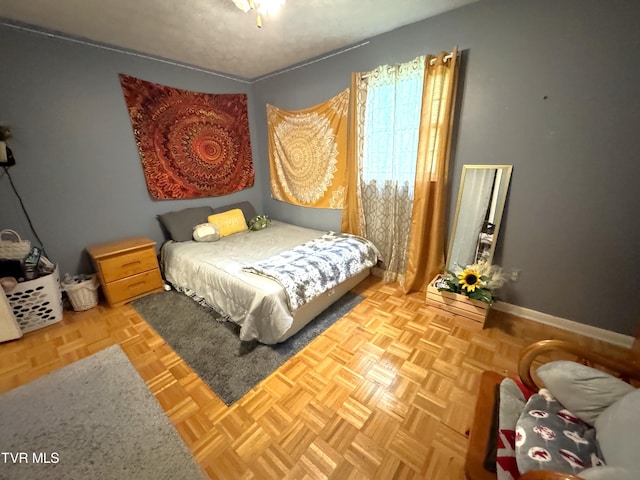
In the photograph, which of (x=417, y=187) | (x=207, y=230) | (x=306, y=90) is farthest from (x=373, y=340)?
(x=306, y=90)

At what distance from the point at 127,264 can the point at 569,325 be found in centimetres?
386

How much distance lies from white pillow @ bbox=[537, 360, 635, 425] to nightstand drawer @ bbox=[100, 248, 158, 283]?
306cm

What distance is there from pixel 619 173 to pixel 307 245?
7.49ft

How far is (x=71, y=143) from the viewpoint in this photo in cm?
225

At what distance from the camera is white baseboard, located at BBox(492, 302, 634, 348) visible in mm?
1731

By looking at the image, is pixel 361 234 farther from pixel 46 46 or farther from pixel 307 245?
pixel 46 46

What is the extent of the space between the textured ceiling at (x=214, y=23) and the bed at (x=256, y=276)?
1664 millimetres

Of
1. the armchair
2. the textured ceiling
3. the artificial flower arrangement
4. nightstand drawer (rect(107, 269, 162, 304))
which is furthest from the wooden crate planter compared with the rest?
nightstand drawer (rect(107, 269, 162, 304))

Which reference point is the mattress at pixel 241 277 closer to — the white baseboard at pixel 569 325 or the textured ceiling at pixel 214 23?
the white baseboard at pixel 569 325

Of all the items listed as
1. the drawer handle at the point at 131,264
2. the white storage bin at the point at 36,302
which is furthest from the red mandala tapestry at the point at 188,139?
the white storage bin at the point at 36,302

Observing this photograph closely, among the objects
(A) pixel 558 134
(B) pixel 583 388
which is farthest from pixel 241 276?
(A) pixel 558 134

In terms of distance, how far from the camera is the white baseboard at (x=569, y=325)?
173 centimetres

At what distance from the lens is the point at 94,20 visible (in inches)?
73.3

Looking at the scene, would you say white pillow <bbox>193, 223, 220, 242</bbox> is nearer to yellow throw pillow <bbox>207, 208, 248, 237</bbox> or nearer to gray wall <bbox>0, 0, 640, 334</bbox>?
yellow throw pillow <bbox>207, 208, 248, 237</bbox>
